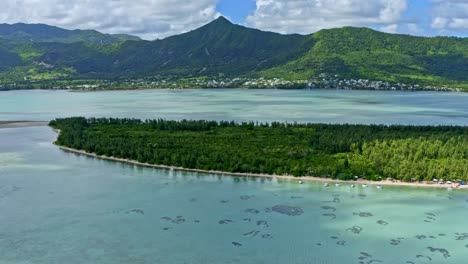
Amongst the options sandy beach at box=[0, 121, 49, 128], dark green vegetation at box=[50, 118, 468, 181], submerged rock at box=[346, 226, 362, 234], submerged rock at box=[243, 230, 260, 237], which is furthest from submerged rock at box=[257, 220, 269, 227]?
sandy beach at box=[0, 121, 49, 128]

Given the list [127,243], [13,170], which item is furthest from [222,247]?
[13,170]

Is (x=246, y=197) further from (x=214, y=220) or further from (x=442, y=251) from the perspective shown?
(x=442, y=251)

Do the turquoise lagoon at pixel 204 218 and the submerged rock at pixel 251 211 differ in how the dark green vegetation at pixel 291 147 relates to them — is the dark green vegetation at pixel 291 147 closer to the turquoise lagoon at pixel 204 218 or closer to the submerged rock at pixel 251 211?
the turquoise lagoon at pixel 204 218

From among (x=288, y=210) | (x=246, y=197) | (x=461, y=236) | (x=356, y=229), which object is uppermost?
(x=246, y=197)

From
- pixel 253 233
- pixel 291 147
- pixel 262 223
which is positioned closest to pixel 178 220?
pixel 253 233

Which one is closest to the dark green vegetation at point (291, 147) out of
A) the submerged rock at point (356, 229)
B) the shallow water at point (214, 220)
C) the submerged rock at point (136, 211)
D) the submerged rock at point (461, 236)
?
the shallow water at point (214, 220)

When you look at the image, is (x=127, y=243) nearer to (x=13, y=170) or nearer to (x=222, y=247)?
(x=222, y=247)
